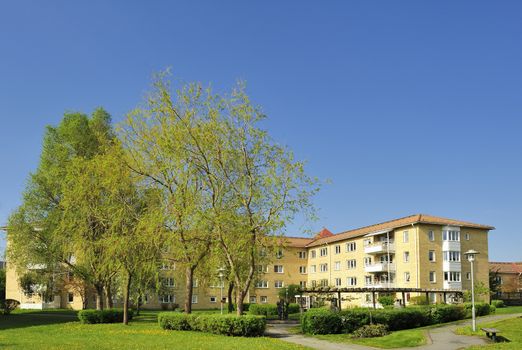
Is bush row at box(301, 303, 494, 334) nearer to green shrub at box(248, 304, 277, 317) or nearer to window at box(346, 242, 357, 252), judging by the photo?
green shrub at box(248, 304, 277, 317)

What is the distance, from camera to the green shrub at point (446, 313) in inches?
1384

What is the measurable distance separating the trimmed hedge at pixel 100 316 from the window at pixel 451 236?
1583 inches

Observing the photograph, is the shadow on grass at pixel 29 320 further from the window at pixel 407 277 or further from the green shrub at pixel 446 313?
the window at pixel 407 277

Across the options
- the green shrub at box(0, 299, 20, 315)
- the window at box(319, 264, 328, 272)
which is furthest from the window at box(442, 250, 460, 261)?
the green shrub at box(0, 299, 20, 315)

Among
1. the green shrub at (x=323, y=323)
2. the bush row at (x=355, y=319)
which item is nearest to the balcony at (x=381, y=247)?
the bush row at (x=355, y=319)

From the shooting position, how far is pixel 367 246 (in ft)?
239

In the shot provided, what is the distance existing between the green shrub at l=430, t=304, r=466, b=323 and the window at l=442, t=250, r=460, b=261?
28.2 meters

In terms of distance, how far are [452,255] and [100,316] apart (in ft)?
140

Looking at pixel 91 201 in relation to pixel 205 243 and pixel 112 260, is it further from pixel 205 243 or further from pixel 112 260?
pixel 205 243

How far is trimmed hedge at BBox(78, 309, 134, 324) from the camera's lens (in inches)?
1490

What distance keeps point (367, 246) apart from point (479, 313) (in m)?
33.0

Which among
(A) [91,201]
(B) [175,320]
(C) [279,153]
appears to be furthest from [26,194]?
(C) [279,153]

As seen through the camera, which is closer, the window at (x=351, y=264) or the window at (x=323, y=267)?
the window at (x=351, y=264)

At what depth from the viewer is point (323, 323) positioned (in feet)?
100
